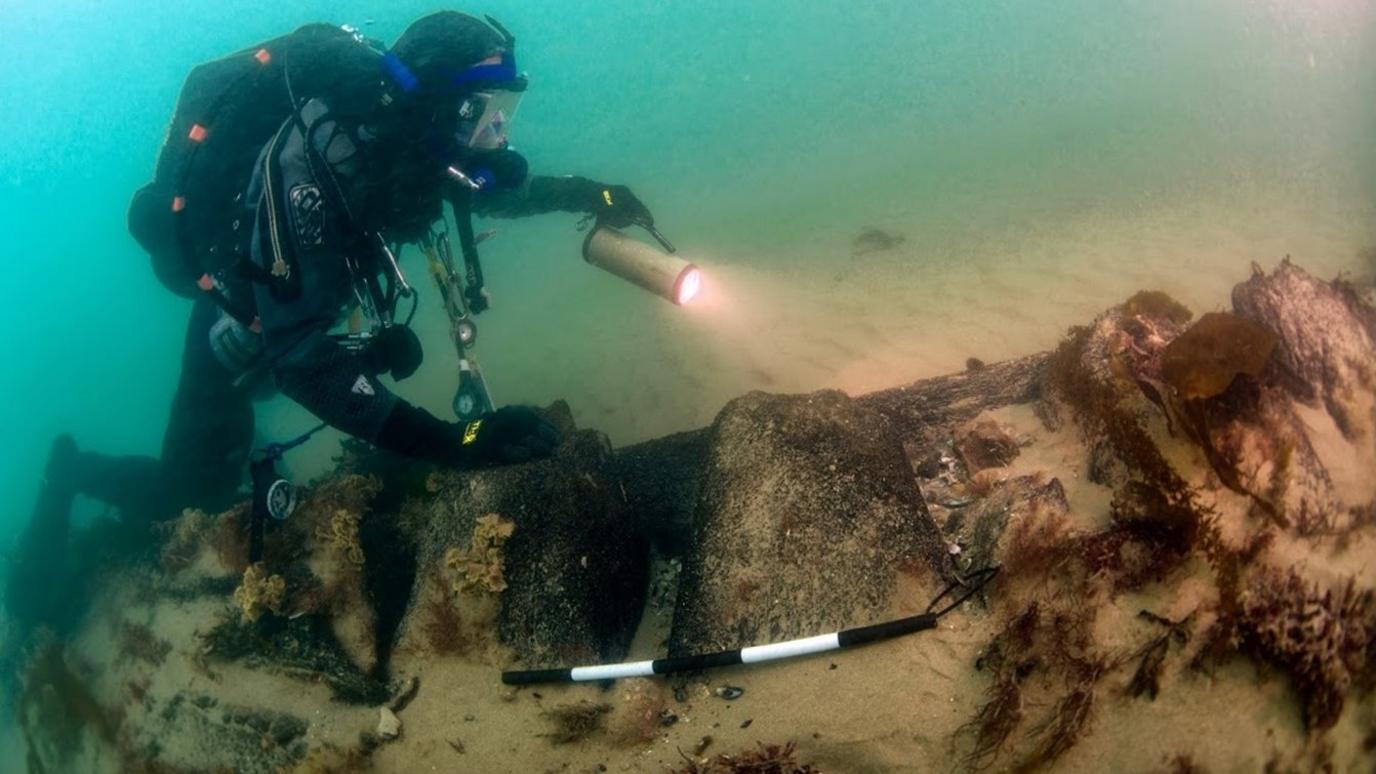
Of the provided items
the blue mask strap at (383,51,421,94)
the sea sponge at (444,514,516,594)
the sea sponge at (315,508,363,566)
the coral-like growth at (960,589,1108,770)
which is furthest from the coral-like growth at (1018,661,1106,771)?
the blue mask strap at (383,51,421,94)

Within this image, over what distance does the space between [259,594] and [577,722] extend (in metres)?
2.24

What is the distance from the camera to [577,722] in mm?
2945

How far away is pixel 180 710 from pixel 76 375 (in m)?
20.9

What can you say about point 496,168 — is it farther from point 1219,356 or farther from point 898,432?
point 1219,356

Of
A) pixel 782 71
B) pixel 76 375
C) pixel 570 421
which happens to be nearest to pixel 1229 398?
pixel 570 421

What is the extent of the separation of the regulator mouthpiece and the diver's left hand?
0.36 ft

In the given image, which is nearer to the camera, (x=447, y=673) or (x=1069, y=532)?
(x=1069, y=532)

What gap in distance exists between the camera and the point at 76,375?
18984mm

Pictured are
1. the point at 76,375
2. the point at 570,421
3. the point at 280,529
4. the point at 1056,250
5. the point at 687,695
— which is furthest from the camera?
the point at 76,375

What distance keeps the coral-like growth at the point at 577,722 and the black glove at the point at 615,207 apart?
4.22 meters

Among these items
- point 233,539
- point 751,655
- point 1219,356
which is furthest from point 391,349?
point 1219,356

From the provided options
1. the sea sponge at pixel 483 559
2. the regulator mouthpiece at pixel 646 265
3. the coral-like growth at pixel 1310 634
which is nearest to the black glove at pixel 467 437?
the sea sponge at pixel 483 559

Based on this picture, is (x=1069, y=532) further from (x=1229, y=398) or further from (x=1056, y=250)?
(x=1056, y=250)

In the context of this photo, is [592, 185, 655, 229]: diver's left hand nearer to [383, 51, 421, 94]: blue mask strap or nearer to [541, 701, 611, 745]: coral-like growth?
[383, 51, 421, 94]: blue mask strap
